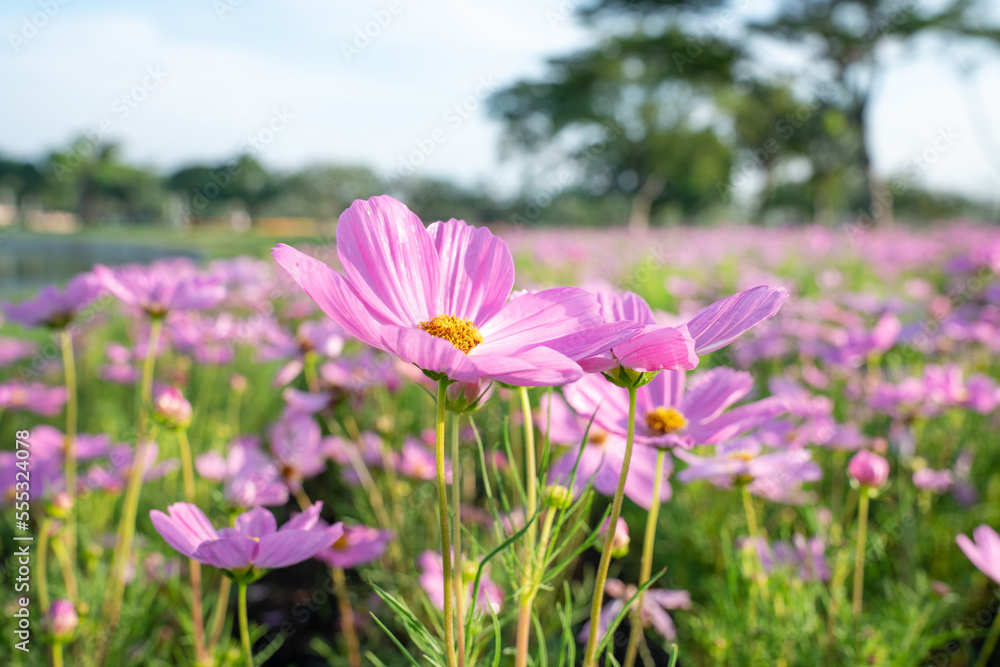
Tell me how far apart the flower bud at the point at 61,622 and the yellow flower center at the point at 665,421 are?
0.79 metres

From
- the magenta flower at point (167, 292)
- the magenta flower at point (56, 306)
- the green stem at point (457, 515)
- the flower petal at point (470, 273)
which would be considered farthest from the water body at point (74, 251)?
the green stem at point (457, 515)

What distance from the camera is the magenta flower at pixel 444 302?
1.27 feet

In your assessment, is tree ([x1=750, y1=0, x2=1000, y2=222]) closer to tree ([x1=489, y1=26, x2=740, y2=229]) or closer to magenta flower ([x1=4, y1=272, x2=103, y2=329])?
tree ([x1=489, y1=26, x2=740, y2=229])

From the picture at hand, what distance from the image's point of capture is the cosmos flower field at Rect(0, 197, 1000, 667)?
0.48 metres

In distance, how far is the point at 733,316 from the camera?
1.54 ft

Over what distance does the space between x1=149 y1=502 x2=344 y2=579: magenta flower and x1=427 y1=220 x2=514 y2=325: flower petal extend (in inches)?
7.8

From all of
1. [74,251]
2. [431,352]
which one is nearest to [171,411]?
[431,352]

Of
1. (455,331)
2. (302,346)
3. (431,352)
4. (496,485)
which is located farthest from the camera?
(496,485)

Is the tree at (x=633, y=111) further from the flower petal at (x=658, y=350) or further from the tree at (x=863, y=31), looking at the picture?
the flower petal at (x=658, y=350)

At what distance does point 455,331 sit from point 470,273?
0.26 ft

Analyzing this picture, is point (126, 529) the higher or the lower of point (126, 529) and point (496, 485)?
the higher

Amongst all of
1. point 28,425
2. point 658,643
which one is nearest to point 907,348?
point 658,643

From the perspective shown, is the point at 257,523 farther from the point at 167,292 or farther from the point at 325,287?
the point at 167,292

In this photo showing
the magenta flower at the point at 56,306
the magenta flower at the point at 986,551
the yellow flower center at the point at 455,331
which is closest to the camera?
the yellow flower center at the point at 455,331
